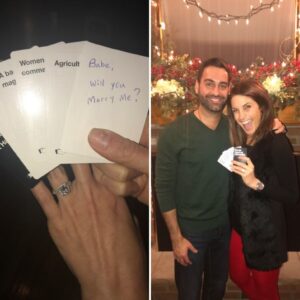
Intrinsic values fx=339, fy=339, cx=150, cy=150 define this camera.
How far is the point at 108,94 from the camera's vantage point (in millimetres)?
1560

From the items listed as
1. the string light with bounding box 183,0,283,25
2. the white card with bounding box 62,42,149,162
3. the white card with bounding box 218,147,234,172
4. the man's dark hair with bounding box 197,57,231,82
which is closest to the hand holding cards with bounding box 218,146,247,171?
the white card with bounding box 218,147,234,172

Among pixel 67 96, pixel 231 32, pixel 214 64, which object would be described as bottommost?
pixel 67 96

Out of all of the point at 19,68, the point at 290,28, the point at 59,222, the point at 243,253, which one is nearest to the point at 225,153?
the point at 243,253

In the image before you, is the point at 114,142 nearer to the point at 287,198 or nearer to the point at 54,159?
the point at 54,159

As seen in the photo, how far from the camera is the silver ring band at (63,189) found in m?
1.60

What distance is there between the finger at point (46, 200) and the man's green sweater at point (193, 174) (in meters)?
0.53

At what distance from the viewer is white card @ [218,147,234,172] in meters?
1.37

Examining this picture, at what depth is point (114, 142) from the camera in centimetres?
158

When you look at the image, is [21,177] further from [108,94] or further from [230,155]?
[230,155]

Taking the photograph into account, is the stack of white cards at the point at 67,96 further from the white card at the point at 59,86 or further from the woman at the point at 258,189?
the woman at the point at 258,189

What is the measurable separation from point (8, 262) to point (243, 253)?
1112mm

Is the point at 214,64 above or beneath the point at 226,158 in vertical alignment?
above

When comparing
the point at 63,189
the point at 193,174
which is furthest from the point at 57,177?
the point at 193,174

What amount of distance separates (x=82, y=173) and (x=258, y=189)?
2.59 feet
